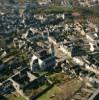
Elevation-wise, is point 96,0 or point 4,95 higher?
point 96,0

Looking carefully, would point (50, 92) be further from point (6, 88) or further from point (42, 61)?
point (42, 61)

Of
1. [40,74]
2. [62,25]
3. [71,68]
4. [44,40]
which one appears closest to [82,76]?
[71,68]

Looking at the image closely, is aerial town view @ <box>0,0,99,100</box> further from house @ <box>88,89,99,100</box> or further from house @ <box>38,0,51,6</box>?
house @ <box>38,0,51,6</box>

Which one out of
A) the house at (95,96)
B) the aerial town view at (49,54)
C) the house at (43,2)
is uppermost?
the house at (43,2)

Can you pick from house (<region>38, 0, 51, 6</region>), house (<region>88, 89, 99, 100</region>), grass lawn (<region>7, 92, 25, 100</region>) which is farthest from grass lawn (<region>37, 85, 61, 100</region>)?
house (<region>38, 0, 51, 6</region>)

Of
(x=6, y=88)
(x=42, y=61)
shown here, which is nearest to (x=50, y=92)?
(x=6, y=88)

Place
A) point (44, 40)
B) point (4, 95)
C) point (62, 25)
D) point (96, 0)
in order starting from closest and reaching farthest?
1. point (4, 95)
2. point (44, 40)
3. point (62, 25)
4. point (96, 0)

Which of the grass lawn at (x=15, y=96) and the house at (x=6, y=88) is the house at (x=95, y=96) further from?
Answer: the house at (x=6, y=88)

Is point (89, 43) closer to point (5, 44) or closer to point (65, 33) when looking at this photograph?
point (65, 33)

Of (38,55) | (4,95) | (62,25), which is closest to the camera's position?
(4,95)

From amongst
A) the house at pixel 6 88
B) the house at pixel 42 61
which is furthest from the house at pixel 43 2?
the house at pixel 6 88
